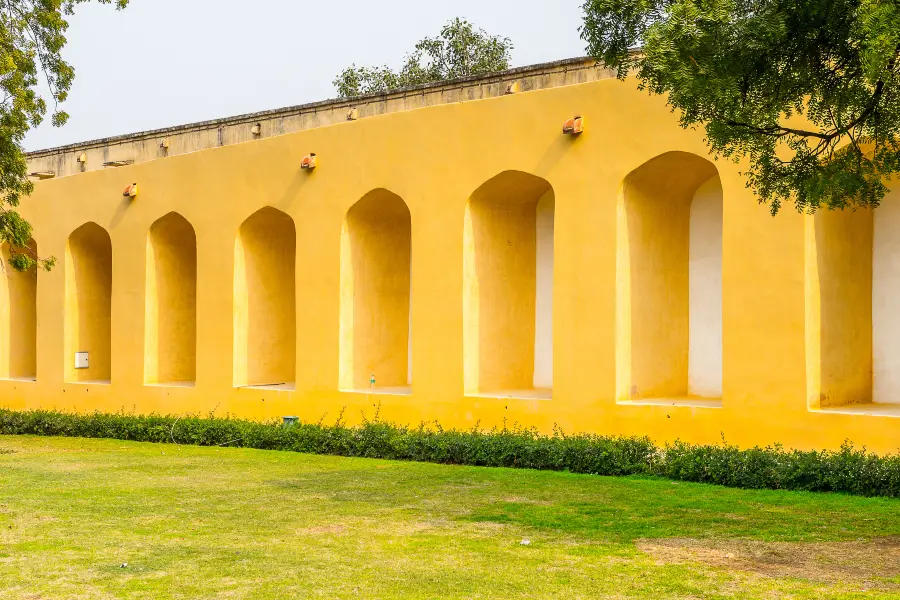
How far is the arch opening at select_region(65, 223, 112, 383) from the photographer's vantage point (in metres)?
17.8

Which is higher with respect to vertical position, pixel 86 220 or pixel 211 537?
pixel 86 220

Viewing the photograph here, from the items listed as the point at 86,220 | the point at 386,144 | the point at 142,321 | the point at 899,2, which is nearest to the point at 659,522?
the point at 899,2

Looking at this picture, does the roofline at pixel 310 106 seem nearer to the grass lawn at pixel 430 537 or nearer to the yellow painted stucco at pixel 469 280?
the yellow painted stucco at pixel 469 280

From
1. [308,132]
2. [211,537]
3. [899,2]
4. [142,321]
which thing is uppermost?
[308,132]

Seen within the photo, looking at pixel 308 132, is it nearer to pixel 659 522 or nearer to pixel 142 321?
pixel 142 321

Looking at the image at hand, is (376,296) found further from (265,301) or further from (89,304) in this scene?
(89,304)

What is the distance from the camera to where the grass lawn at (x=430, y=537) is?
5.82 meters

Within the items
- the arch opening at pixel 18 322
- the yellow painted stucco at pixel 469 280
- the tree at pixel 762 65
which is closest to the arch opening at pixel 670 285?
the yellow painted stucco at pixel 469 280

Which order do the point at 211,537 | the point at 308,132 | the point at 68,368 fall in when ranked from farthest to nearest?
the point at 68,368 → the point at 308,132 → the point at 211,537

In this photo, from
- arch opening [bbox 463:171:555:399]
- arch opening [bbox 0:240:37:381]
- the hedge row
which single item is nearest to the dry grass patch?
the hedge row

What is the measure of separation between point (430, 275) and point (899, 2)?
792 cm

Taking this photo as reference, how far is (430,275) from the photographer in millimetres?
13055

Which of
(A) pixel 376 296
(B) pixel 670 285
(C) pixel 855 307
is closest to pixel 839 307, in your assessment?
(C) pixel 855 307

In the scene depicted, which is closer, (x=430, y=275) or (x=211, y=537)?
(x=211, y=537)
